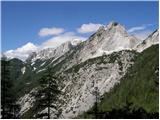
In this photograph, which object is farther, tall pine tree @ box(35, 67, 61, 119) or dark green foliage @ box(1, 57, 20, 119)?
Result: dark green foliage @ box(1, 57, 20, 119)

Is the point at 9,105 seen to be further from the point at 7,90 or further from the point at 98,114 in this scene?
the point at 98,114

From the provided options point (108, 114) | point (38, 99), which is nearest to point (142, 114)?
point (108, 114)

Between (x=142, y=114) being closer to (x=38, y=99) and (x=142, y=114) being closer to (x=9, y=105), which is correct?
(x=38, y=99)

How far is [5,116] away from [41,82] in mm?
5939

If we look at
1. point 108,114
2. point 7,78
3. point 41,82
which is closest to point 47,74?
point 41,82

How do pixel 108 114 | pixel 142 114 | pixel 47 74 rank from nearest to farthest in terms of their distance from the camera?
pixel 142 114
pixel 47 74
pixel 108 114

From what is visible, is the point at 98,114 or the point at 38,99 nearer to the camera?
the point at 38,99

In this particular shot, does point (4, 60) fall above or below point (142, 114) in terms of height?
above

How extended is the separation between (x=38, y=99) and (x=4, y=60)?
20.6 ft

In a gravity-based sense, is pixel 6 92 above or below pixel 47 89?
below

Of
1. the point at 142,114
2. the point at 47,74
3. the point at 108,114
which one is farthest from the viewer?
the point at 108,114

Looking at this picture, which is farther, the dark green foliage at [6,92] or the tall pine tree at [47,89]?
the dark green foliage at [6,92]

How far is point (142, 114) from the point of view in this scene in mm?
40906

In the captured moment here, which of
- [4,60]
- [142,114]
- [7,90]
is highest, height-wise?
[4,60]
